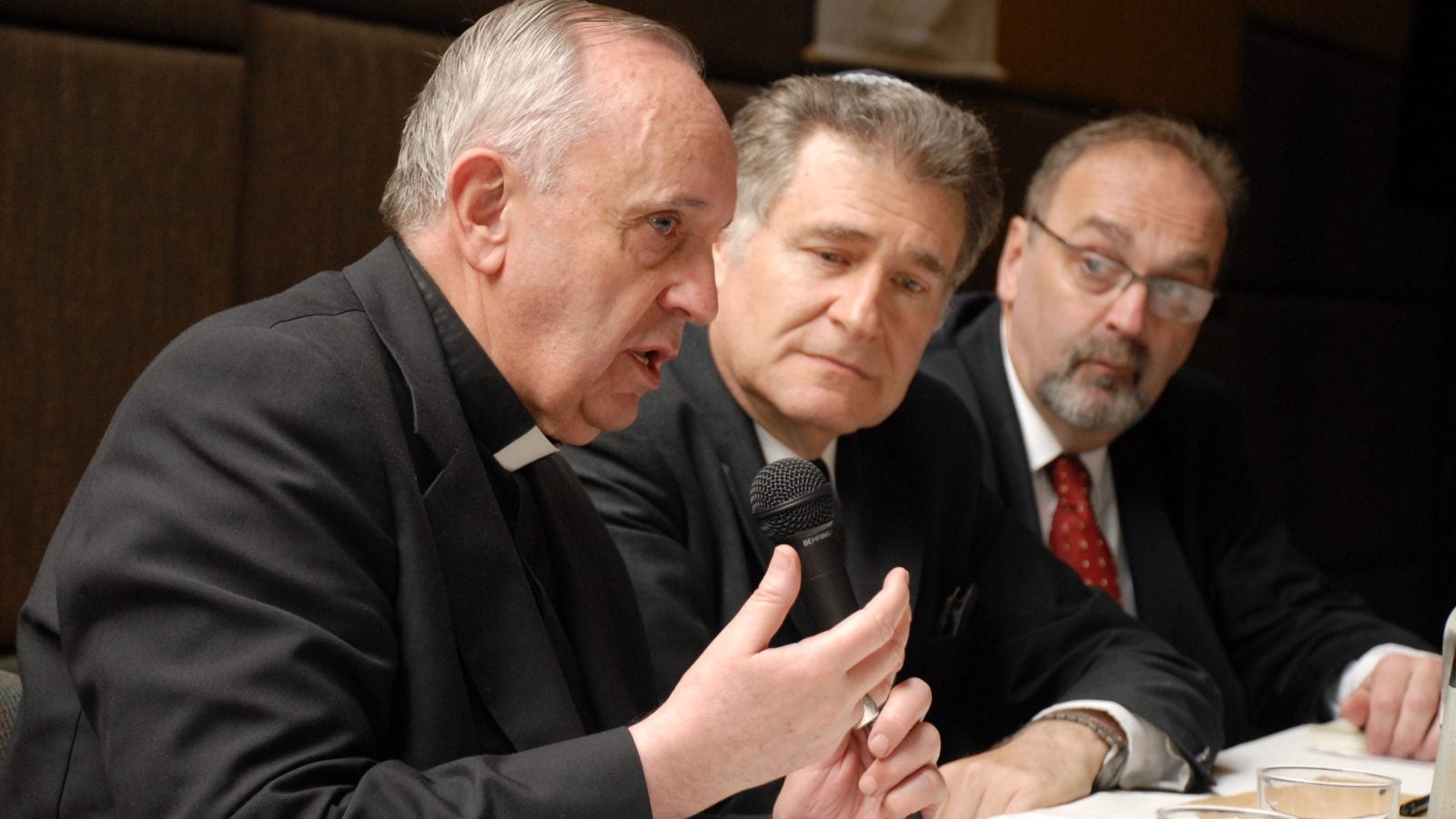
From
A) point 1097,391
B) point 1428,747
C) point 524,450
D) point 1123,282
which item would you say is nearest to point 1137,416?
point 1097,391

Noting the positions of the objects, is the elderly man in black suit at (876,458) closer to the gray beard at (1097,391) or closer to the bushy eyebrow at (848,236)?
the bushy eyebrow at (848,236)

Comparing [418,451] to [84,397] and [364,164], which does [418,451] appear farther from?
[364,164]

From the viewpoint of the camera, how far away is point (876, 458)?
2.00 metres

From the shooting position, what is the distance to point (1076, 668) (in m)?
1.95

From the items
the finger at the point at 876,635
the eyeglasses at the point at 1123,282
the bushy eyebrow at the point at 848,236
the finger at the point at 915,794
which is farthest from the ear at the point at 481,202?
the eyeglasses at the point at 1123,282

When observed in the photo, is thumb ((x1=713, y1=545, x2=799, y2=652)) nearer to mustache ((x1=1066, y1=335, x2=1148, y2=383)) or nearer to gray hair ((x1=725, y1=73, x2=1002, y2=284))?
gray hair ((x1=725, y1=73, x2=1002, y2=284))

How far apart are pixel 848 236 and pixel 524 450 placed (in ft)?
2.16

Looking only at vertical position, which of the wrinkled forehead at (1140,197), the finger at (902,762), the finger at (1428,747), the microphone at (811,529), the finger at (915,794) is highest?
the microphone at (811,529)

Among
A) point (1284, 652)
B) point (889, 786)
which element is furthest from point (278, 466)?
point (1284, 652)

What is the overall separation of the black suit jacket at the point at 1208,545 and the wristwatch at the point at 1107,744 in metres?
0.65

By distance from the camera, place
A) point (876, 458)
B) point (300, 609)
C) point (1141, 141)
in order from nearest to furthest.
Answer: point (300, 609) < point (876, 458) < point (1141, 141)

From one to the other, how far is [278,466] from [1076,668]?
1211mm

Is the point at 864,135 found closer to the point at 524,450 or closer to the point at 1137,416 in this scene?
the point at 524,450

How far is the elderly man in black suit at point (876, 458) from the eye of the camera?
1683 millimetres
